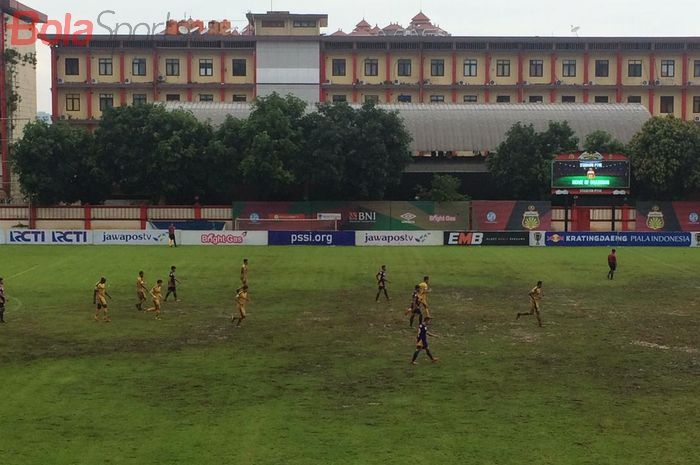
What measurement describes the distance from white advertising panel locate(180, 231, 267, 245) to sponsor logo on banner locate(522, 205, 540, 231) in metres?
24.0

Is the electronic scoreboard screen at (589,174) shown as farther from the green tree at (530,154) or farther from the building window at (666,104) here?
the building window at (666,104)

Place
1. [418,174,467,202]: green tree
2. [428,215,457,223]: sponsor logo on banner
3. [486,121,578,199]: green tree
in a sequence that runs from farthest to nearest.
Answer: [486,121,578,199]: green tree
[418,174,467,202]: green tree
[428,215,457,223]: sponsor logo on banner

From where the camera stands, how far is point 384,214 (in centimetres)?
7925

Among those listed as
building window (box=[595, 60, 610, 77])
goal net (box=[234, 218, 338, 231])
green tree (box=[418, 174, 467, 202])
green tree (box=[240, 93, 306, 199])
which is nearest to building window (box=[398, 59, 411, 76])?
building window (box=[595, 60, 610, 77])

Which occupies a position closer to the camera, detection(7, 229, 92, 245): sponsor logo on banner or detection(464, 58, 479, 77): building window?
detection(7, 229, 92, 245): sponsor logo on banner

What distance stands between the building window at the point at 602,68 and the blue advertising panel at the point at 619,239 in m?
46.4

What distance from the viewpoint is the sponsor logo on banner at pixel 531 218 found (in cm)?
7788

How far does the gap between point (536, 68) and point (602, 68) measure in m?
8.71

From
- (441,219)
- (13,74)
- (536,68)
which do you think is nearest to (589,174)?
(441,219)

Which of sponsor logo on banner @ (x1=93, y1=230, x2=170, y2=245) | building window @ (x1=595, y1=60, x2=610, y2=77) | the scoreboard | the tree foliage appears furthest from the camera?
building window @ (x1=595, y1=60, x2=610, y2=77)

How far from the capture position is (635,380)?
25594 millimetres

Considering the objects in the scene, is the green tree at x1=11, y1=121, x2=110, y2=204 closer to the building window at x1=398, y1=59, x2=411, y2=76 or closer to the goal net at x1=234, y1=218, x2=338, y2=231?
the goal net at x1=234, y1=218, x2=338, y2=231

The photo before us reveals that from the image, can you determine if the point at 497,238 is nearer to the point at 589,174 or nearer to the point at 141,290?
the point at 589,174

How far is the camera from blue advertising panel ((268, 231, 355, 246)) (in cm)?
7125
